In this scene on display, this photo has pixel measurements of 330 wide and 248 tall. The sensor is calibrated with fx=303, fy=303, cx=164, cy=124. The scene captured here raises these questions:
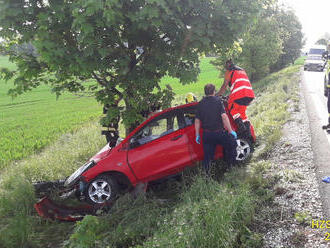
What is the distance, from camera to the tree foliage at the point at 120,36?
4492 mm

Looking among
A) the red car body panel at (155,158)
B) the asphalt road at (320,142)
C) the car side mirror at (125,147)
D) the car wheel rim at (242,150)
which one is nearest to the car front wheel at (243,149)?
the car wheel rim at (242,150)

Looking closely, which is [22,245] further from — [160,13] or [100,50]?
[160,13]

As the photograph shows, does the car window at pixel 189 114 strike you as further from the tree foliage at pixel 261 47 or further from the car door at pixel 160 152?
the tree foliage at pixel 261 47

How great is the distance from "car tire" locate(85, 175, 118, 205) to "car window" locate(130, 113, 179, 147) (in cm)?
86

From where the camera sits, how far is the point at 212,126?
526 cm

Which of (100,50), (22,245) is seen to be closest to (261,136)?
(100,50)

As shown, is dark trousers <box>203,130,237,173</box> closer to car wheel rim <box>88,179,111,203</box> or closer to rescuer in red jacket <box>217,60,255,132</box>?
rescuer in red jacket <box>217,60,255,132</box>

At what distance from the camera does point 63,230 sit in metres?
5.22

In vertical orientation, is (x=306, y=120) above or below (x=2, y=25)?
below

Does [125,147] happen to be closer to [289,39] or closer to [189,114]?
[189,114]

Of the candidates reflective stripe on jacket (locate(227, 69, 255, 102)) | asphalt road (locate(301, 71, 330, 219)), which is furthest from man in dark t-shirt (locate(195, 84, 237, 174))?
asphalt road (locate(301, 71, 330, 219))

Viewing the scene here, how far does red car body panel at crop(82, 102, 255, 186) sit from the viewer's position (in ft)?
18.5

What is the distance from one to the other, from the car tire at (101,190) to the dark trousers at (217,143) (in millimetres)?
1779

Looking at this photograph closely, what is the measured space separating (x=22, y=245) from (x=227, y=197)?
3.21 metres
